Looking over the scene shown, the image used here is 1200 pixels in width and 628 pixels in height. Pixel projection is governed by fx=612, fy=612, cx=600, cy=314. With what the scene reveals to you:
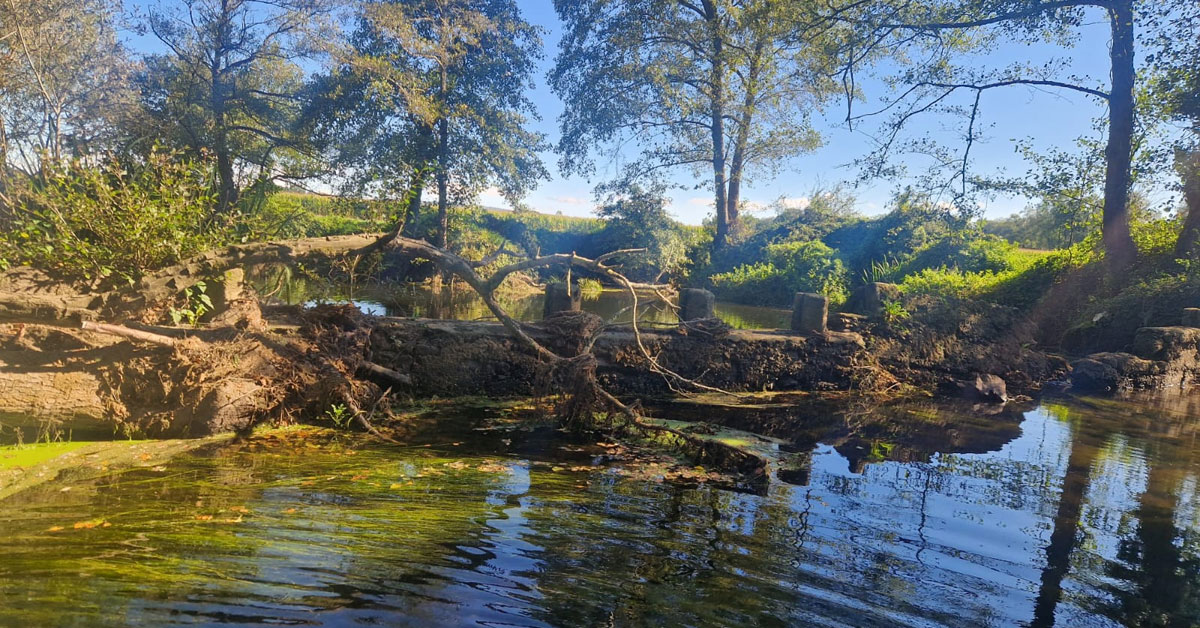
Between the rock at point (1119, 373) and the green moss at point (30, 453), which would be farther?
the rock at point (1119, 373)

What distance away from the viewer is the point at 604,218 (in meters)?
26.8

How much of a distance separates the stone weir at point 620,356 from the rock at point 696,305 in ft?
1.99

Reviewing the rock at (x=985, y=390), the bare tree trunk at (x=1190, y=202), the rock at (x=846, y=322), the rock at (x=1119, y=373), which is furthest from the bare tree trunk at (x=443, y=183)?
the bare tree trunk at (x=1190, y=202)

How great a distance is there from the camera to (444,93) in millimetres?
21953

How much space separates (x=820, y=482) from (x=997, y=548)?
3.90 ft

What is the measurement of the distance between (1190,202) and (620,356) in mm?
12946

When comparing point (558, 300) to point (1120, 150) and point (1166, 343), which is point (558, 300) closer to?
point (1166, 343)

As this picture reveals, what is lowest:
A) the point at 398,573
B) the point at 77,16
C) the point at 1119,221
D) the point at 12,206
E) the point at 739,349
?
the point at 398,573

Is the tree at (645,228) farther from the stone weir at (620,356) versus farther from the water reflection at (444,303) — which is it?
the stone weir at (620,356)

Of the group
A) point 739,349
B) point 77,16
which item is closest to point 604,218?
point 77,16

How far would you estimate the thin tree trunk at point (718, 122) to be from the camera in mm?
22891

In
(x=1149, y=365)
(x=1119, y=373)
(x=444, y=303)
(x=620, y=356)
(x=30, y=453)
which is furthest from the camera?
(x=444, y=303)

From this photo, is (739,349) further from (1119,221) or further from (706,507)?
(1119,221)

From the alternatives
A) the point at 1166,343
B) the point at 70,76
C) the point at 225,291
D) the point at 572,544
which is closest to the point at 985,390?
the point at 1166,343
